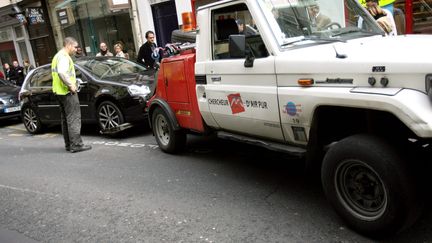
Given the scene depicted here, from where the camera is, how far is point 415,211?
3045 mm

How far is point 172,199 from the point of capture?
474 cm

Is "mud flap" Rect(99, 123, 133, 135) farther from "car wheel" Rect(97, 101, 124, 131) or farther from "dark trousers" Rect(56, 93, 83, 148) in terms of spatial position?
"dark trousers" Rect(56, 93, 83, 148)

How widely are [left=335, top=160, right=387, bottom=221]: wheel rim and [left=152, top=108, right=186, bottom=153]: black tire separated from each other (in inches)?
118

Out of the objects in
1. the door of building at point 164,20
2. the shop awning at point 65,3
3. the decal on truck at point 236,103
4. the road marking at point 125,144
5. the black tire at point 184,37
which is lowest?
the road marking at point 125,144

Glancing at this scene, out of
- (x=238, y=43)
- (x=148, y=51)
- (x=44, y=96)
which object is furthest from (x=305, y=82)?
(x=148, y=51)

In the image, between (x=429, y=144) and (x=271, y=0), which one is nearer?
A: (x=429, y=144)

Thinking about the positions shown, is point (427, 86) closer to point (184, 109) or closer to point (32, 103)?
point (184, 109)

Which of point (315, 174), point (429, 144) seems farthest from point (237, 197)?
point (429, 144)

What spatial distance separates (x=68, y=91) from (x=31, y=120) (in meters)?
3.33

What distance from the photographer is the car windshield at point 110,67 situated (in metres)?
8.60

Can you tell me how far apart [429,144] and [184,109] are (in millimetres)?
3235

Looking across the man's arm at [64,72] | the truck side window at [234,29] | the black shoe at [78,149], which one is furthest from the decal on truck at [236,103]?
the black shoe at [78,149]

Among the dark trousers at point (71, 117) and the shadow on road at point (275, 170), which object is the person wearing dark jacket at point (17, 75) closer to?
the dark trousers at point (71, 117)

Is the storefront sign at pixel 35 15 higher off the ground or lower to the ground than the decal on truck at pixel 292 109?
higher
